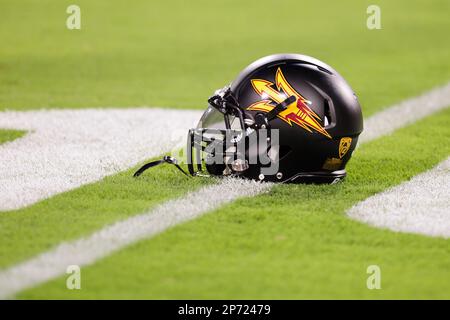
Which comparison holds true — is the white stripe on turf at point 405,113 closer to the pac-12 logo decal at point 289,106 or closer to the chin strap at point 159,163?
the pac-12 logo decal at point 289,106

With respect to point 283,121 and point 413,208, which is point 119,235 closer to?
point 283,121

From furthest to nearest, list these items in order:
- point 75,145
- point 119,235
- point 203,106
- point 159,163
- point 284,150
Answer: point 203,106 < point 75,145 < point 159,163 < point 284,150 < point 119,235

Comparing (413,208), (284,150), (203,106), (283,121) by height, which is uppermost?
(283,121)

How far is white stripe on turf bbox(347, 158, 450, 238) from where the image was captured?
4852mm

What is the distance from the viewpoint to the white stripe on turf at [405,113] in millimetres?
7551

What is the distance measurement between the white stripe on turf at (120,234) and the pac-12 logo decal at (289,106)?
51 cm

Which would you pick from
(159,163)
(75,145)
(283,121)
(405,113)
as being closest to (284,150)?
(283,121)

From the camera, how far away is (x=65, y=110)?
8.04 meters

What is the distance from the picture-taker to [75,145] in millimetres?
6766

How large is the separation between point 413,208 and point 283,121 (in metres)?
0.96

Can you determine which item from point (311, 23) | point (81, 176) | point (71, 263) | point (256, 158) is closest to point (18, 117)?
point (81, 176)

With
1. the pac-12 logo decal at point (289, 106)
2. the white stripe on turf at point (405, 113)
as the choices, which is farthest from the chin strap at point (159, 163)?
the white stripe on turf at point (405, 113)

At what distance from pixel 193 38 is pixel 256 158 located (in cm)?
702
